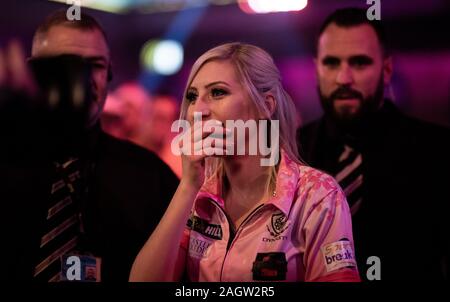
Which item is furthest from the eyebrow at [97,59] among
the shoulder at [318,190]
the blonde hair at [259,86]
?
the shoulder at [318,190]

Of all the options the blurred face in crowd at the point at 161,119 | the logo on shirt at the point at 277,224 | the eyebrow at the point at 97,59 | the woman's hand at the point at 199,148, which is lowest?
the logo on shirt at the point at 277,224

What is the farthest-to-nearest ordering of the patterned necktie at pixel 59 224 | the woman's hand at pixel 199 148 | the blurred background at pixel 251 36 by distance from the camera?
the blurred background at pixel 251 36
the patterned necktie at pixel 59 224
the woman's hand at pixel 199 148

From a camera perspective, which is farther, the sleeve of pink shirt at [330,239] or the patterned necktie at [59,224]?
the patterned necktie at [59,224]

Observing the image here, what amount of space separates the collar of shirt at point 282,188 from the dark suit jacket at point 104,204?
32 cm

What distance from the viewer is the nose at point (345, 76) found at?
1.93m

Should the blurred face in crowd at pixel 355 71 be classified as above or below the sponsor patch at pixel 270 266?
above

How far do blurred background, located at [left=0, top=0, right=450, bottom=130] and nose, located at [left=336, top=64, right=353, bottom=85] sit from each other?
0.10m

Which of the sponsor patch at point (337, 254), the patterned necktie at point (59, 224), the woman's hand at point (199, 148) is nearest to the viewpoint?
the sponsor patch at point (337, 254)

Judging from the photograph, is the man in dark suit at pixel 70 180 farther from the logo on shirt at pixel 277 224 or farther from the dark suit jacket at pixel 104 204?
the logo on shirt at pixel 277 224

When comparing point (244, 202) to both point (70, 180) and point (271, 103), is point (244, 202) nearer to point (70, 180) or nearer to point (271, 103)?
point (271, 103)

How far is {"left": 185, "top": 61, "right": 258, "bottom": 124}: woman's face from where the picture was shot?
5.14 ft

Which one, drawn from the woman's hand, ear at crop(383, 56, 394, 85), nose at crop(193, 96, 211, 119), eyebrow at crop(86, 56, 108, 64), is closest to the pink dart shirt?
the woman's hand

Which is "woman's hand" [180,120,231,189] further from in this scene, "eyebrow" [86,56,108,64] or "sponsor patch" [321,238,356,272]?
"eyebrow" [86,56,108,64]
